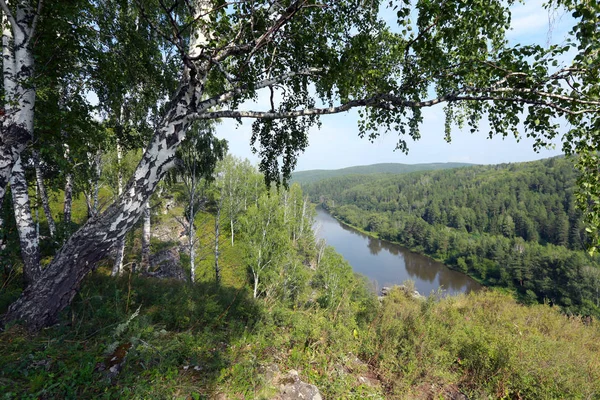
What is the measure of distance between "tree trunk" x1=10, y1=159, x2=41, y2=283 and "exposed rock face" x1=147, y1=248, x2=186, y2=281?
947cm

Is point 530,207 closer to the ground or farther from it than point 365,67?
closer to the ground

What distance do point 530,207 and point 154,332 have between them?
129m

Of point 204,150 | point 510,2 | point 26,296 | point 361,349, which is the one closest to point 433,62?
point 510,2

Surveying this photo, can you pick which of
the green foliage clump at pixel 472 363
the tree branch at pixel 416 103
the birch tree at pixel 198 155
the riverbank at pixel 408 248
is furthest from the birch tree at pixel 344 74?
the riverbank at pixel 408 248

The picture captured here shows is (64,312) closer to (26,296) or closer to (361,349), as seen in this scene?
(26,296)

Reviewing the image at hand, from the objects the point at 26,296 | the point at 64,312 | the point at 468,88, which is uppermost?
the point at 468,88

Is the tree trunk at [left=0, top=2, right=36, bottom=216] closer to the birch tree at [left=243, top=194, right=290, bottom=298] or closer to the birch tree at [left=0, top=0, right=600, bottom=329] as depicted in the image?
the birch tree at [left=0, top=0, right=600, bottom=329]

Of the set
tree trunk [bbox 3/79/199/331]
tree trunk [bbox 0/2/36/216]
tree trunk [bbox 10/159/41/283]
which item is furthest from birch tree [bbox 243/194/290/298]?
tree trunk [bbox 0/2/36/216]

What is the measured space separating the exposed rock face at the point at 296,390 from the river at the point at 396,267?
37.1 metres

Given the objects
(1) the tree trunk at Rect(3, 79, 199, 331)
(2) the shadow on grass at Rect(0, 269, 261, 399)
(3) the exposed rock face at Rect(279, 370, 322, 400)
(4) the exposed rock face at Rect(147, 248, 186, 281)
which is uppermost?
(1) the tree trunk at Rect(3, 79, 199, 331)

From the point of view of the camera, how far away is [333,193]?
191375mm

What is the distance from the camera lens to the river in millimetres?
45594

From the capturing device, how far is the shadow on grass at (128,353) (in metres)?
2.31

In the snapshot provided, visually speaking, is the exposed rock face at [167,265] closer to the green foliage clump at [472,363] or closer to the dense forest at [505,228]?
the green foliage clump at [472,363]
